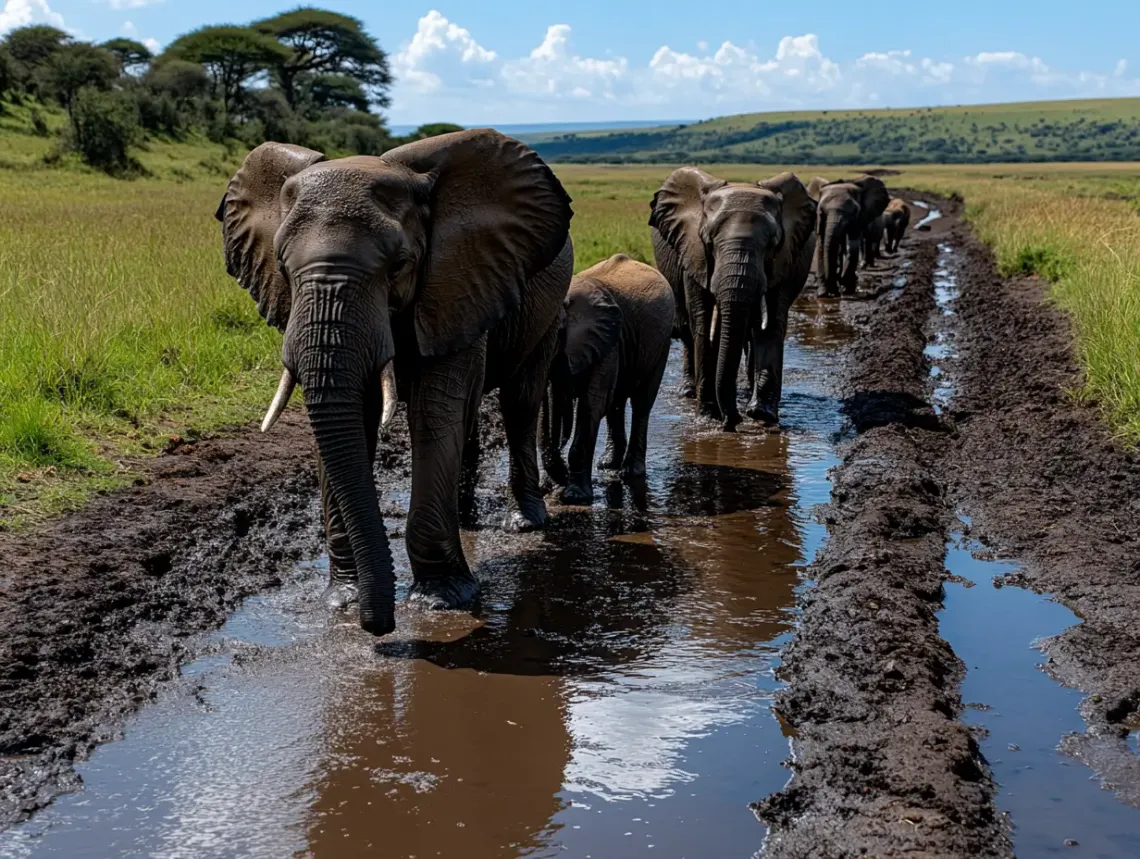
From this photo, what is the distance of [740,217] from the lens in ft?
35.2

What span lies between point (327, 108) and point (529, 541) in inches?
2191

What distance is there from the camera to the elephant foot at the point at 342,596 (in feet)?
20.5

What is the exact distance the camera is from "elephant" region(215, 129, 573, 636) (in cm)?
530

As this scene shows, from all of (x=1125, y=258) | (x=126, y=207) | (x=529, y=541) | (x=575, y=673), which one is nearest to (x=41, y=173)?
(x=126, y=207)

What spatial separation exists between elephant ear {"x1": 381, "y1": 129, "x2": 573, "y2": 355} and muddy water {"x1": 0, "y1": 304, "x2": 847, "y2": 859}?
4.53 ft

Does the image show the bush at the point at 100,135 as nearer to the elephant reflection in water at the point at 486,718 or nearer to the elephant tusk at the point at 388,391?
the elephant reflection in water at the point at 486,718

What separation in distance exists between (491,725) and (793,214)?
7655mm

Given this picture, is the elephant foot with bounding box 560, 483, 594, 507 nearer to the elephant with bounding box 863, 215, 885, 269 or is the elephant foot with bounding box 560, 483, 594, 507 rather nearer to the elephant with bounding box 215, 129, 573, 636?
the elephant with bounding box 215, 129, 573, 636

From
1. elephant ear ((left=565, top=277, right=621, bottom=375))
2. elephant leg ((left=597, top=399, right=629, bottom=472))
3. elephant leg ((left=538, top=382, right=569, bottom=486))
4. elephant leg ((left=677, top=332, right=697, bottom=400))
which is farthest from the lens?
elephant leg ((left=677, top=332, right=697, bottom=400))

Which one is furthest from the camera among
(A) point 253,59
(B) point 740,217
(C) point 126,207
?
(A) point 253,59

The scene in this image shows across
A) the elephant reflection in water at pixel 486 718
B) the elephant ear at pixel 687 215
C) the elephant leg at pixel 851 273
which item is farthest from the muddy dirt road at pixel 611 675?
the elephant leg at pixel 851 273

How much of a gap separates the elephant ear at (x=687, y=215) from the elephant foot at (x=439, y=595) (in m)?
5.34

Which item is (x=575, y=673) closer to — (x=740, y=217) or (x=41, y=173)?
(x=740, y=217)

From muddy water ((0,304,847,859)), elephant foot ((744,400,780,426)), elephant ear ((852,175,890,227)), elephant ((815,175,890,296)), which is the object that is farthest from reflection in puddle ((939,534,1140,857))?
elephant ear ((852,175,890,227))
